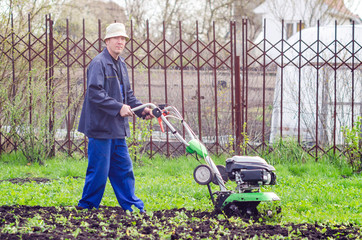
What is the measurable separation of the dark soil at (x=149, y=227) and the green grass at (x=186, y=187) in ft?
1.44

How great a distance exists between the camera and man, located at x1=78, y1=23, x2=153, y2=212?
5.12 m

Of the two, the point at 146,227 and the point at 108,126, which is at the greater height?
the point at 108,126

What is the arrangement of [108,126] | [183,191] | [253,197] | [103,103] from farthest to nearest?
[183,191] < [108,126] < [103,103] < [253,197]

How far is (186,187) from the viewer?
6398mm

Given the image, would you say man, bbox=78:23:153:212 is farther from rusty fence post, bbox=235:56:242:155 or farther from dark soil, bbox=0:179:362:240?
rusty fence post, bbox=235:56:242:155

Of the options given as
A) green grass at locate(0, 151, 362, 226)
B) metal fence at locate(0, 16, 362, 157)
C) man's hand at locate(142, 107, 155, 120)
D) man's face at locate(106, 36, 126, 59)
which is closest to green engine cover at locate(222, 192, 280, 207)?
green grass at locate(0, 151, 362, 226)

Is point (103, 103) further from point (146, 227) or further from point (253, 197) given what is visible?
point (253, 197)

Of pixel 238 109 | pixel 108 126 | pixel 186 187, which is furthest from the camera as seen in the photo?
pixel 238 109

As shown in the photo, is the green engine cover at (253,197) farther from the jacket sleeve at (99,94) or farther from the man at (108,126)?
the jacket sleeve at (99,94)

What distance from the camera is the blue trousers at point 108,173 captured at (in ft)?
17.1

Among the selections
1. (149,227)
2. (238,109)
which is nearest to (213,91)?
(238,109)

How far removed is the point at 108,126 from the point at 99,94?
1.12ft

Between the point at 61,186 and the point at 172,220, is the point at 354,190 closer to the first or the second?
the point at 172,220

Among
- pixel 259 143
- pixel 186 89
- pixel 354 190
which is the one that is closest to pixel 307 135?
pixel 259 143
